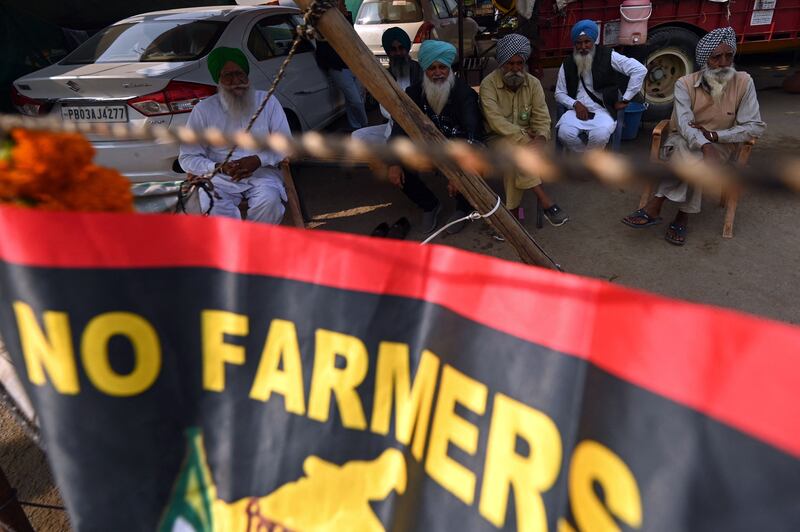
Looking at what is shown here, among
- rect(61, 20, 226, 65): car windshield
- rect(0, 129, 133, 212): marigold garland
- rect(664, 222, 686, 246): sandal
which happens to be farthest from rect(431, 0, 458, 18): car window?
rect(0, 129, 133, 212): marigold garland

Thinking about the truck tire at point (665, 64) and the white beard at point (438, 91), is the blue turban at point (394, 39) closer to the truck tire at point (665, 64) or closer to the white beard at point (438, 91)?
the white beard at point (438, 91)

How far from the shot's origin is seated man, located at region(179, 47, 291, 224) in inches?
121

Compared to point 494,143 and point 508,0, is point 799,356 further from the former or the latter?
point 508,0

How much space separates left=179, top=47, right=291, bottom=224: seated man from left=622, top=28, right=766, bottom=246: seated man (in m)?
2.62

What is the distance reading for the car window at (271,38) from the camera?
14.3ft

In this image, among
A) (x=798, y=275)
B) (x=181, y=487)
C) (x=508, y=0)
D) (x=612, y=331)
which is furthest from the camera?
(x=508, y=0)

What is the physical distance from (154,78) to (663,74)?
524 centimetres

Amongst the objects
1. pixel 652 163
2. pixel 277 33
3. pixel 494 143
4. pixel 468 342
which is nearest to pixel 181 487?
pixel 468 342

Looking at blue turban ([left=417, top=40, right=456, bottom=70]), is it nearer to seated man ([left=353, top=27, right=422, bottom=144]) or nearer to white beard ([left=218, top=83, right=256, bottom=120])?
seated man ([left=353, top=27, right=422, bottom=144])

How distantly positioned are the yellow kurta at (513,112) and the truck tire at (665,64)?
2.54 metres

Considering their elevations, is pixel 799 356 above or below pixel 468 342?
above

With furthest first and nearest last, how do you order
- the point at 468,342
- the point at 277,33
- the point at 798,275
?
the point at 277,33
the point at 798,275
the point at 468,342

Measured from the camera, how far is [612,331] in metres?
0.70

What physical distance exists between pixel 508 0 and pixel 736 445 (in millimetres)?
8226
